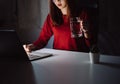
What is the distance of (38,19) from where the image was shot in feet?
4.89

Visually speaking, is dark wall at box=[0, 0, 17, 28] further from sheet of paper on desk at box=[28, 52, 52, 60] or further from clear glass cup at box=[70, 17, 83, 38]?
clear glass cup at box=[70, 17, 83, 38]

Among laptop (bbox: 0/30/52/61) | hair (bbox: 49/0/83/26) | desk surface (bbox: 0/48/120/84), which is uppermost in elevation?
hair (bbox: 49/0/83/26)

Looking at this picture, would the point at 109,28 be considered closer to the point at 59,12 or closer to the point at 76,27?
the point at 76,27

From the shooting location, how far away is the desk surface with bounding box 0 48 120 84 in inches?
36.2

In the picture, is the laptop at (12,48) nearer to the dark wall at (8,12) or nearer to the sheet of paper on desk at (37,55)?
the sheet of paper on desk at (37,55)

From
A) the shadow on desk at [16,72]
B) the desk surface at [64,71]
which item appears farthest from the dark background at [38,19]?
the shadow on desk at [16,72]

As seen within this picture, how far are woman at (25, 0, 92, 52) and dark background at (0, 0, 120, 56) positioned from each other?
0.04 metres

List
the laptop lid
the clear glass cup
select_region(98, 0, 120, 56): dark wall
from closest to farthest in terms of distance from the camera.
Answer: the laptop lid
select_region(98, 0, 120, 56): dark wall
the clear glass cup

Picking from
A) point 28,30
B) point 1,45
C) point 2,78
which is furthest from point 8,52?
point 2,78

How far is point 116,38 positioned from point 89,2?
27cm

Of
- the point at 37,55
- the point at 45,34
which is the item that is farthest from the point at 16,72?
the point at 45,34

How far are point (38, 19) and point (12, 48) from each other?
0.30 meters

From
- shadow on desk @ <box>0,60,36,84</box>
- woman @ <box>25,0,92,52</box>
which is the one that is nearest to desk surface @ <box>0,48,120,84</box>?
shadow on desk @ <box>0,60,36,84</box>

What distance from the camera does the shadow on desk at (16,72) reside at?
3.05 feet
